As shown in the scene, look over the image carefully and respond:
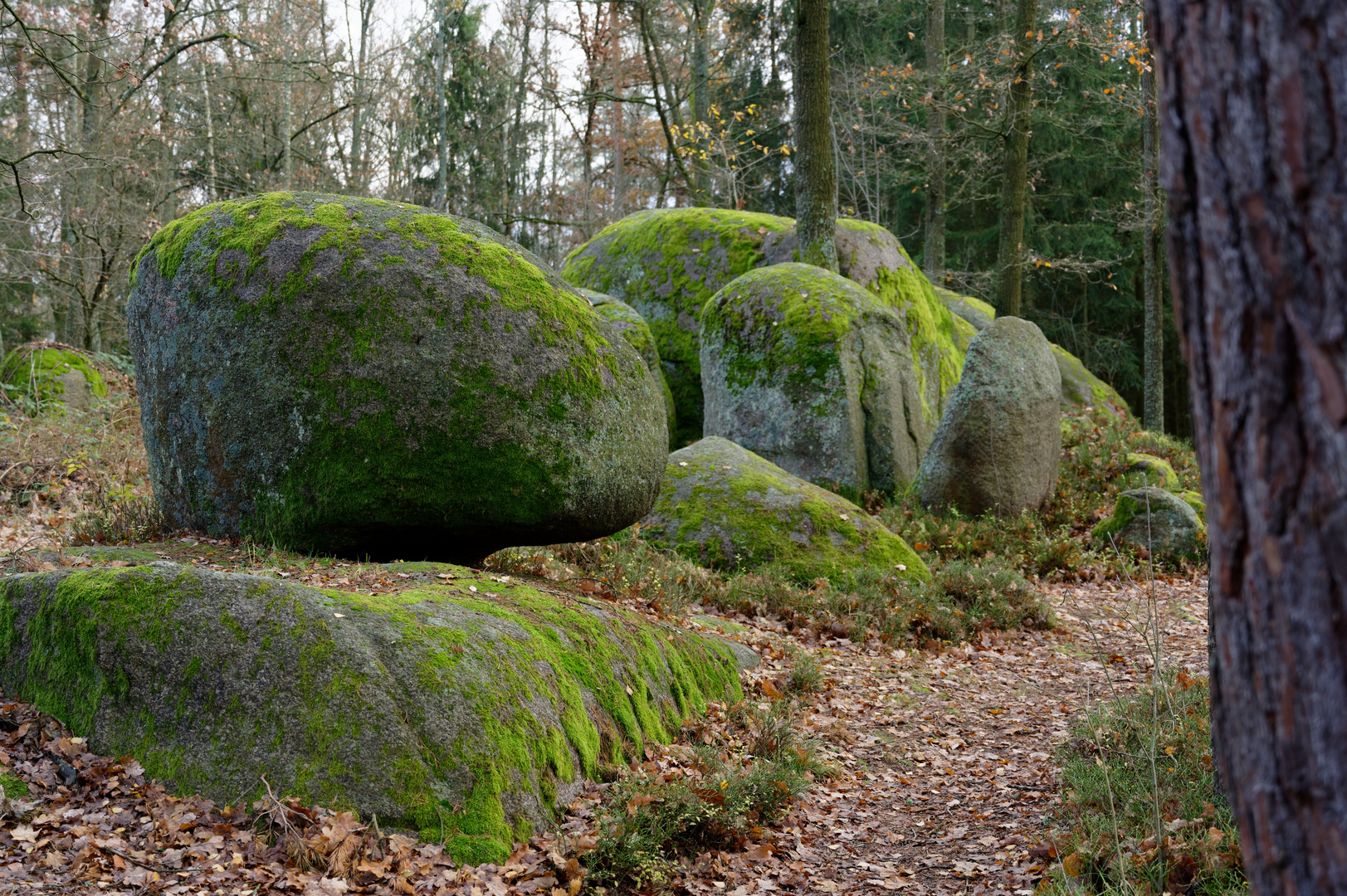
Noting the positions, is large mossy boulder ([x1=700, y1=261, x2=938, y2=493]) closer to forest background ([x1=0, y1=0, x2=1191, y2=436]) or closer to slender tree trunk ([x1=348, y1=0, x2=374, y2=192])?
forest background ([x1=0, y1=0, x2=1191, y2=436])

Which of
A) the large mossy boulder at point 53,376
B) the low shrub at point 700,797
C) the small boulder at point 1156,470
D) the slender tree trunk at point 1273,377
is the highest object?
the large mossy boulder at point 53,376

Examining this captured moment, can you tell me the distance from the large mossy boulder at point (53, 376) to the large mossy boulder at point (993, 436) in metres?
11.5

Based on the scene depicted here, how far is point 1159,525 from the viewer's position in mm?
10617

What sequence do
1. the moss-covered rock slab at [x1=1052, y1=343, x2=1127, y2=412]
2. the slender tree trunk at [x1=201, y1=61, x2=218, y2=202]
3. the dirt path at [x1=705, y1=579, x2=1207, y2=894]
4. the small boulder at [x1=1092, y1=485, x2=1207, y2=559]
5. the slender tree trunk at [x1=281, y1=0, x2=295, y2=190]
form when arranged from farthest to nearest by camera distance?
the slender tree trunk at [x1=281, y1=0, x2=295, y2=190], the slender tree trunk at [x1=201, y1=61, x2=218, y2=202], the moss-covered rock slab at [x1=1052, y1=343, x2=1127, y2=412], the small boulder at [x1=1092, y1=485, x2=1207, y2=559], the dirt path at [x1=705, y1=579, x2=1207, y2=894]

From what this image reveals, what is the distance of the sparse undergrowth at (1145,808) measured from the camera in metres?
3.47

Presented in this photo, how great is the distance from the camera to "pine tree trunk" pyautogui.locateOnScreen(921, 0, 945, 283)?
61.3 ft

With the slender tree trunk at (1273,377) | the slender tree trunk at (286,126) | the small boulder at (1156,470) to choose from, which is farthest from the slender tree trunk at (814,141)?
the slender tree trunk at (1273,377)

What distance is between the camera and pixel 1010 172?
54.5 ft

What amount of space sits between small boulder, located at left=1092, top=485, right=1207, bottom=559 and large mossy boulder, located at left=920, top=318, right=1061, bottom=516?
94cm

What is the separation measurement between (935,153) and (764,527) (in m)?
12.5

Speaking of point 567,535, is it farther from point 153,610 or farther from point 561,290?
point 153,610

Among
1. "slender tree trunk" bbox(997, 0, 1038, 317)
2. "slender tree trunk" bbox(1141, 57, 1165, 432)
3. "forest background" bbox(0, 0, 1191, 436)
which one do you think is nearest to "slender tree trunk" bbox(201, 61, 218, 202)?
"forest background" bbox(0, 0, 1191, 436)

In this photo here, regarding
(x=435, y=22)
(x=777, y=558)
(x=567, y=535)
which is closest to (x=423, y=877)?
(x=567, y=535)

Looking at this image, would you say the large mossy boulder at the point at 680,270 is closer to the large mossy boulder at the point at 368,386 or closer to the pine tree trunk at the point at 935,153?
the pine tree trunk at the point at 935,153
